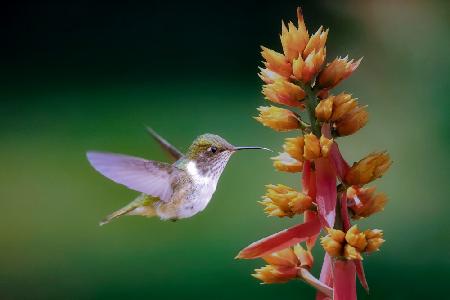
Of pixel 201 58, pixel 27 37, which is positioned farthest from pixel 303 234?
pixel 27 37

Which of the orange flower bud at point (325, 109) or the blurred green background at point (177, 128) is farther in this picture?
the blurred green background at point (177, 128)

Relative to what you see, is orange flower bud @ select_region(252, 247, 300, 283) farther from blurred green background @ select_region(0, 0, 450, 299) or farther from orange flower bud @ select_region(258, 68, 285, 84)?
blurred green background @ select_region(0, 0, 450, 299)

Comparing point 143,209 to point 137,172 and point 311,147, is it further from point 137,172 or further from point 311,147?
point 311,147

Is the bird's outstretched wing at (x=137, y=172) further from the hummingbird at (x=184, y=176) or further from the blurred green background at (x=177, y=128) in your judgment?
the blurred green background at (x=177, y=128)

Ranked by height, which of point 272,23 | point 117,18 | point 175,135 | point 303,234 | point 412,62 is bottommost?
point 303,234

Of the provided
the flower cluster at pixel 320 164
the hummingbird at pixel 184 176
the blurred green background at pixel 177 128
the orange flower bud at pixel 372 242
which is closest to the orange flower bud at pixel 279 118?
the flower cluster at pixel 320 164

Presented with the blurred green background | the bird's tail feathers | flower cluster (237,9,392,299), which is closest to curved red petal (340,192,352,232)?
flower cluster (237,9,392,299)

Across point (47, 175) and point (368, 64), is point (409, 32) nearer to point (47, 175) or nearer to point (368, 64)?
point (368, 64)

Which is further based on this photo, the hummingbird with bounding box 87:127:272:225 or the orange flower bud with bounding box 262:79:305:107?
the hummingbird with bounding box 87:127:272:225
